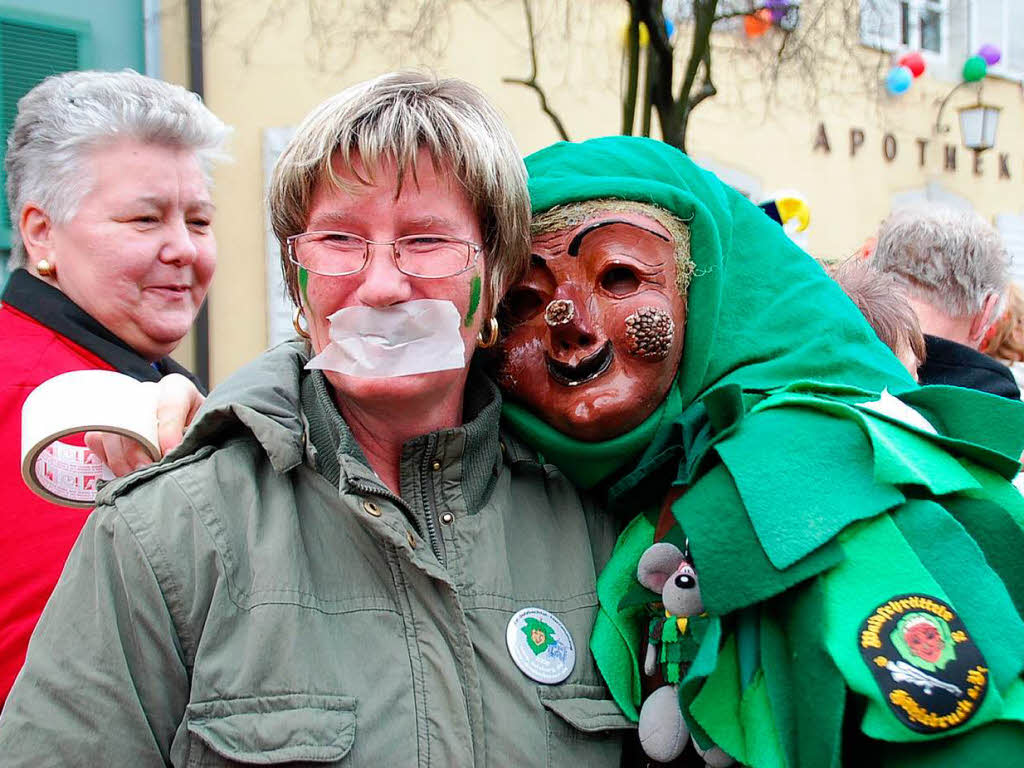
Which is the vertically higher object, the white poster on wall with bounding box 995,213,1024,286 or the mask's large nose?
the mask's large nose

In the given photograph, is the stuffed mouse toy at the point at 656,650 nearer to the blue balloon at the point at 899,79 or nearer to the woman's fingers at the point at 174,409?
the woman's fingers at the point at 174,409

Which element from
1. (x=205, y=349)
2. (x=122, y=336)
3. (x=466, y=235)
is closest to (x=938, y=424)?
(x=466, y=235)

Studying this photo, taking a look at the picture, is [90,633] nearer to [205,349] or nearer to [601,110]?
[205,349]

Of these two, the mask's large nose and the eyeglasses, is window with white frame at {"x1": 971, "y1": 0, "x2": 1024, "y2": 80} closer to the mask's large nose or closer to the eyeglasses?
the mask's large nose

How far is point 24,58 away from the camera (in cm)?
532

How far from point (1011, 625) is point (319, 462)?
3.10 feet

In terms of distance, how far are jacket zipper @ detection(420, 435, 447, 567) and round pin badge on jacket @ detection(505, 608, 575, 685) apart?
0.48 ft

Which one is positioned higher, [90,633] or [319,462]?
[319,462]

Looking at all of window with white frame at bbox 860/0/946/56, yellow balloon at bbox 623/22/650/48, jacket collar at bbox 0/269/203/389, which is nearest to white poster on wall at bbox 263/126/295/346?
yellow balloon at bbox 623/22/650/48

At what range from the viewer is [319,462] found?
1575mm

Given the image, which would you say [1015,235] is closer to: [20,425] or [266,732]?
[20,425]

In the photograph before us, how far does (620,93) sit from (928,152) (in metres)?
3.81

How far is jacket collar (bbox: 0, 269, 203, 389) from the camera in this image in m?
2.29

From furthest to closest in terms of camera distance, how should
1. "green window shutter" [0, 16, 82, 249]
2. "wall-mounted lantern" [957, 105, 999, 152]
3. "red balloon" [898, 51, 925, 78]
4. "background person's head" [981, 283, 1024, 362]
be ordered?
"wall-mounted lantern" [957, 105, 999, 152] < "red balloon" [898, 51, 925, 78] < "green window shutter" [0, 16, 82, 249] < "background person's head" [981, 283, 1024, 362]
